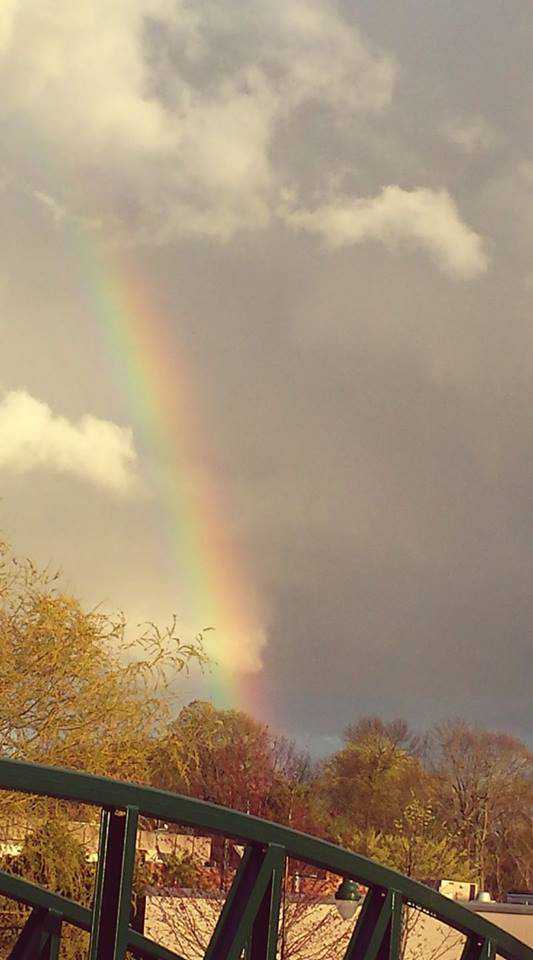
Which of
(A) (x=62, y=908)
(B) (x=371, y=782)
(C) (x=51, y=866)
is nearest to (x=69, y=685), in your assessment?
(C) (x=51, y=866)

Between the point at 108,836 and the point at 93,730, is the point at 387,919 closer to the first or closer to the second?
the point at 108,836

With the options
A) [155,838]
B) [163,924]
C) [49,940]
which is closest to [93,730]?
[155,838]

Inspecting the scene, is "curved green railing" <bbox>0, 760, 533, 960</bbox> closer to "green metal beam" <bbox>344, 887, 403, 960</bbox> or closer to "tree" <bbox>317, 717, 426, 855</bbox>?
"green metal beam" <bbox>344, 887, 403, 960</bbox>

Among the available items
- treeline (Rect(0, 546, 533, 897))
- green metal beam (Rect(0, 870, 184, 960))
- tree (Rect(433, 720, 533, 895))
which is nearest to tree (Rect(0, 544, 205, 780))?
treeline (Rect(0, 546, 533, 897))

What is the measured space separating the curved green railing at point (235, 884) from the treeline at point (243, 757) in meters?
15.1

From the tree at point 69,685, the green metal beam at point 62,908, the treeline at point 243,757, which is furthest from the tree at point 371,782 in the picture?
the green metal beam at point 62,908

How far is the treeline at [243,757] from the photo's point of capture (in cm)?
1798

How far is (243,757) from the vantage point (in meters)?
49.9

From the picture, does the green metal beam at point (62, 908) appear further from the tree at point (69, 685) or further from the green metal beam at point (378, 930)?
the tree at point (69, 685)

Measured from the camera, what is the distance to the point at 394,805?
5194cm

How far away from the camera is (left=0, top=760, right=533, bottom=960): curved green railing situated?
83.1 inches

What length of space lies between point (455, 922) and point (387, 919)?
24 centimetres

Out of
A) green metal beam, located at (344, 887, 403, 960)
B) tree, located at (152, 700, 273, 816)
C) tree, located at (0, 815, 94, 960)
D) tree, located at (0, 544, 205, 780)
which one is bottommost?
green metal beam, located at (344, 887, 403, 960)

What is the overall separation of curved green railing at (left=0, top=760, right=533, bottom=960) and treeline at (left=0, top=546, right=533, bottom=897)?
15.1 meters
